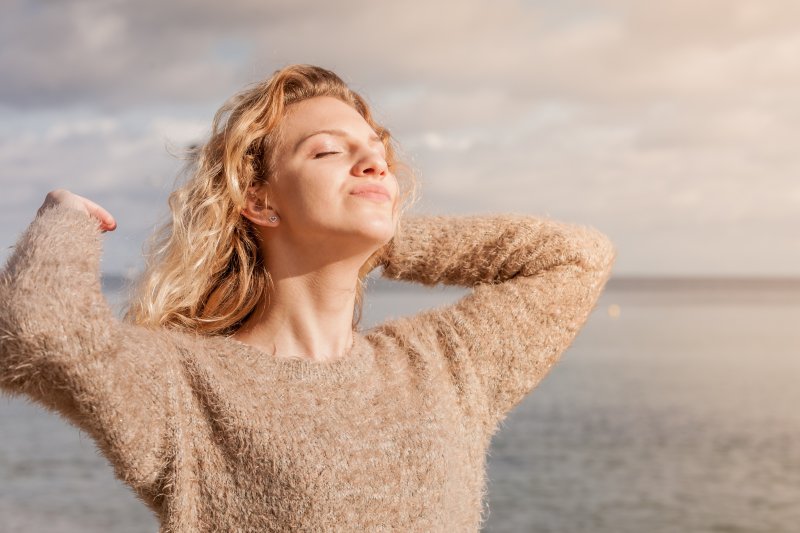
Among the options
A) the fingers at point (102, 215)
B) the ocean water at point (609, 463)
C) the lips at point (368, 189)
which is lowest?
the ocean water at point (609, 463)

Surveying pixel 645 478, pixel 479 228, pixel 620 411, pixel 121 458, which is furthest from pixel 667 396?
pixel 121 458

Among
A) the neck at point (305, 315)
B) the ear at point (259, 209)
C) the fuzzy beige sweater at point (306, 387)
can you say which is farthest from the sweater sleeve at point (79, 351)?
the ear at point (259, 209)

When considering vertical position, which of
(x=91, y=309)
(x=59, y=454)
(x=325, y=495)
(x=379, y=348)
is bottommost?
(x=59, y=454)

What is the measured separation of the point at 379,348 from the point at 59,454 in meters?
11.6

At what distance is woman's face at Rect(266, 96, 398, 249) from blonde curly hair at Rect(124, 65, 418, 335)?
0.07 m

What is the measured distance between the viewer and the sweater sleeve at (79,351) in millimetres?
1761

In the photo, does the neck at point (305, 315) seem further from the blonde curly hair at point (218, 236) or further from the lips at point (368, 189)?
the lips at point (368, 189)

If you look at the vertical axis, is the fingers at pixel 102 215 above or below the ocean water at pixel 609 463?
above

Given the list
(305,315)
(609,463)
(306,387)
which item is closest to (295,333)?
(305,315)

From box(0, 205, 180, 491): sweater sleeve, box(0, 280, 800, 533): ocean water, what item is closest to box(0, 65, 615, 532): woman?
box(0, 205, 180, 491): sweater sleeve

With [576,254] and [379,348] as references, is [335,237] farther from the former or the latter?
[576,254]

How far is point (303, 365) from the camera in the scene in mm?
2229

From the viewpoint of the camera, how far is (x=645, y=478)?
1211cm

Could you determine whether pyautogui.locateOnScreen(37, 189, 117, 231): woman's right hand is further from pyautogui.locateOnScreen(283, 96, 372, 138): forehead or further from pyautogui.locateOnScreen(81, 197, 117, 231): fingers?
pyautogui.locateOnScreen(283, 96, 372, 138): forehead
